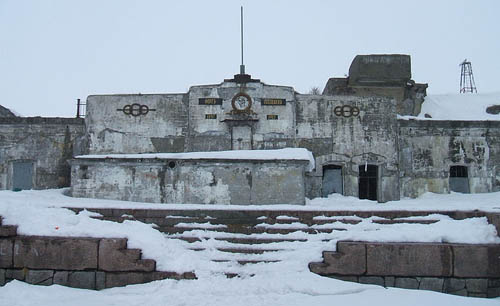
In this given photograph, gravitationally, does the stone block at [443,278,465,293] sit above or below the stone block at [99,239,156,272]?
below

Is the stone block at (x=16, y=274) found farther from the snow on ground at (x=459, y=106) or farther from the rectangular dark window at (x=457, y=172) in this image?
the snow on ground at (x=459, y=106)

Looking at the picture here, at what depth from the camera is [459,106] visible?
838 inches

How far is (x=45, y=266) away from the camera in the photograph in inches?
246

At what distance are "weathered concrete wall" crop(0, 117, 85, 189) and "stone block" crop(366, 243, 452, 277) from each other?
14183 mm

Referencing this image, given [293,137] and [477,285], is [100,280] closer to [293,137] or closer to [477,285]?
[477,285]

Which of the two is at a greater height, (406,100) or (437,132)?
(406,100)

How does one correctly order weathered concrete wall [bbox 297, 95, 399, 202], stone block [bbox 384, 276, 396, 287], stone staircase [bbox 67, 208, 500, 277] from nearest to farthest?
stone block [bbox 384, 276, 396, 287] → stone staircase [bbox 67, 208, 500, 277] → weathered concrete wall [bbox 297, 95, 399, 202]

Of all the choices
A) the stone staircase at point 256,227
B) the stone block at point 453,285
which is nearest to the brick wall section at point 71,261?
the stone staircase at point 256,227

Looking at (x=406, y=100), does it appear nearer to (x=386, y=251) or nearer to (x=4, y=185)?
(x=386, y=251)

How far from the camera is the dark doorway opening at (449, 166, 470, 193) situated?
16953 mm

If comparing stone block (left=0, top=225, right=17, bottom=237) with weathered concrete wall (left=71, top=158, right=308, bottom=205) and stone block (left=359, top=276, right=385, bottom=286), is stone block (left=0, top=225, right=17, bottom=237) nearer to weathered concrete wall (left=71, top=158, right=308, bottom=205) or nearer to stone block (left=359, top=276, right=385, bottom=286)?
stone block (left=359, top=276, right=385, bottom=286)

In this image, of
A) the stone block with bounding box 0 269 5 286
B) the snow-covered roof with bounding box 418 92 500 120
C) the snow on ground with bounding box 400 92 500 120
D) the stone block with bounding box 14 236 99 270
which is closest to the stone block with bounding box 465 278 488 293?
the stone block with bounding box 14 236 99 270

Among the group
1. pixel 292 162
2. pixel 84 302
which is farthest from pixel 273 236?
pixel 292 162

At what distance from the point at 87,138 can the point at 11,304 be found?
1211 centimetres
